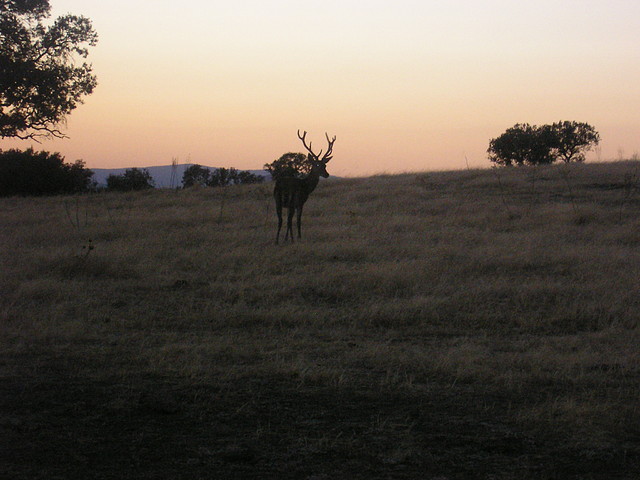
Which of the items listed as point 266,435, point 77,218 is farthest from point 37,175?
point 266,435

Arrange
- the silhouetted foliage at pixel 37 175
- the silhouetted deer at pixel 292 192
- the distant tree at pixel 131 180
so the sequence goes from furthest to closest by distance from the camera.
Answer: the distant tree at pixel 131 180 → the silhouetted foliage at pixel 37 175 → the silhouetted deer at pixel 292 192

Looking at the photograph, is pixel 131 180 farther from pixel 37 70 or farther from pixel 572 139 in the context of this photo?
pixel 572 139

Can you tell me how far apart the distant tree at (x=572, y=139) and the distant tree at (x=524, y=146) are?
0.61 m

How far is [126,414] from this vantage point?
487 centimetres

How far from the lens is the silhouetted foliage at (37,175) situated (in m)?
29.3

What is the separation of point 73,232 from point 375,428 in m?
12.4

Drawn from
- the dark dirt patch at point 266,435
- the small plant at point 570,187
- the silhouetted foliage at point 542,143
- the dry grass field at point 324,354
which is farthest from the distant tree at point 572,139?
the dark dirt patch at point 266,435

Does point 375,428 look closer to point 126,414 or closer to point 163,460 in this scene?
point 163,460

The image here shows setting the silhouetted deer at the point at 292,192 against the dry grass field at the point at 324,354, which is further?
the silhouetted deer at the point at 292,192

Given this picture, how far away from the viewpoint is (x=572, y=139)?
3997 cm

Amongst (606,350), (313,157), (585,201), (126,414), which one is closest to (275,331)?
(126,414)

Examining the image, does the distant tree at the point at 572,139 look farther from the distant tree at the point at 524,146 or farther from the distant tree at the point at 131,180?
the distant tree at the point at 131,180

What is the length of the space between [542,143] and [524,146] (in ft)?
4.11

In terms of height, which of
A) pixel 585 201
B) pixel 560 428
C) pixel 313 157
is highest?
pixel 313 157
